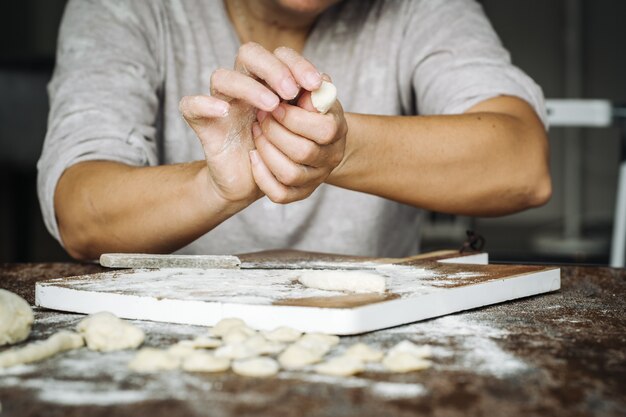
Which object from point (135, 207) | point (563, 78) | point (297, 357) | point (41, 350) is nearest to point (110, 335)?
point (41, 350)

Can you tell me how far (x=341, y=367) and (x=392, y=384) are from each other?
0.04 metres

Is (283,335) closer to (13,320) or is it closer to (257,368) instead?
(257,368)

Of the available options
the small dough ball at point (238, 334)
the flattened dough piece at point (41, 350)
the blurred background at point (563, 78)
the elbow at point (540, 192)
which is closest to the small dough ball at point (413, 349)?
the small dough ball at point (238, 334)

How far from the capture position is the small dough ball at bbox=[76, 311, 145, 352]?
601 mm

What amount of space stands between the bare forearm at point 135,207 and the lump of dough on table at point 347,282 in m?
0.27

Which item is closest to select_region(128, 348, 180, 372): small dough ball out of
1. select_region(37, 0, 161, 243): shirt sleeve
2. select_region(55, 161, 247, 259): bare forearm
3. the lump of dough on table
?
the lump of dough on table

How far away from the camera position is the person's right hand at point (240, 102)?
2.56 feet

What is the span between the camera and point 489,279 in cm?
82

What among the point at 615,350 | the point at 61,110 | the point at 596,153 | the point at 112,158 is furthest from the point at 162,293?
the point at 596,153

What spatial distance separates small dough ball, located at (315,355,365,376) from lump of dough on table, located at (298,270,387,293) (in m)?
0.22

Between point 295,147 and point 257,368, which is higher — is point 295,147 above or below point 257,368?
above

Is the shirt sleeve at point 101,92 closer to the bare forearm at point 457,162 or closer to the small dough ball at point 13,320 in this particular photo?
the bare forearm at point 457,162

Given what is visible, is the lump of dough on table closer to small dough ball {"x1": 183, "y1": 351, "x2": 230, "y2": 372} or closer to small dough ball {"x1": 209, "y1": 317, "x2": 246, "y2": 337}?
small dough ball {"x1": 209, "y1": 317, "x2": 246, "y2": 337}

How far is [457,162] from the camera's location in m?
1.20
